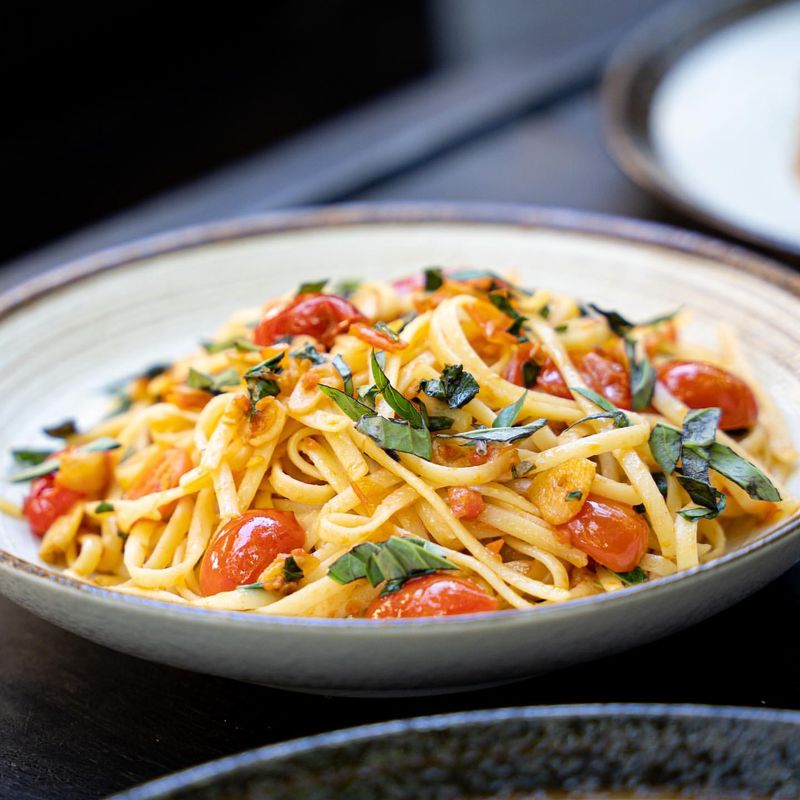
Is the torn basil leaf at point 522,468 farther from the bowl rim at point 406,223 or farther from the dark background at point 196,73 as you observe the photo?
the dark background at point 196,73

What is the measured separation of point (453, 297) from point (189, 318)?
104 cm

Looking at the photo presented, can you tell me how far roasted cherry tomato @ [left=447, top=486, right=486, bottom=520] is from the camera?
81.8 inches

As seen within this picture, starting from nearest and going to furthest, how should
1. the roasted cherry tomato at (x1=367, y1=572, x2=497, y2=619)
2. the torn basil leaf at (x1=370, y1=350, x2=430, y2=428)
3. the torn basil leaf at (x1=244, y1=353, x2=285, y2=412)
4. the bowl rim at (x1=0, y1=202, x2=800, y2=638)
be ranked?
the bowl rim at (x1=0, y1=202, x2=800, y2=638)
the roasted cherry tomato at (x1=367, y1=572, x2=497, y2=619)
the torn basil leaf at (x1=370, y1=350, x2=430, y2=428)
the torn basil leaf at (x1=244, y1=353, x2=285, y2=412)

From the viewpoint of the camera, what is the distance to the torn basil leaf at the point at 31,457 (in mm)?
2617

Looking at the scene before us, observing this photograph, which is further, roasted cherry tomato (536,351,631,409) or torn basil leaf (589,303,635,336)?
torn basil leaf (589,303,635,336)

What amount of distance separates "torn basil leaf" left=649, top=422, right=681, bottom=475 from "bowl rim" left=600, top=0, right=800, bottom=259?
1236 millimetres

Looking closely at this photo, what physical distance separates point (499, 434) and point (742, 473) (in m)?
0.51

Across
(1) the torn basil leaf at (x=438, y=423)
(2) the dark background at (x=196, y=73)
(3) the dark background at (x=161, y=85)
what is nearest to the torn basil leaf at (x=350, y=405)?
(1) the torn basil leaf at (x=438, y=423)

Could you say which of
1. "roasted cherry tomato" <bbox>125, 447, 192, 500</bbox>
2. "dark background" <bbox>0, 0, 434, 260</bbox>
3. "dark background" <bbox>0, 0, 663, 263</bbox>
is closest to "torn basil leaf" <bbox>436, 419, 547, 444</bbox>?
"roasted cherry tomato" <bbox>125, 447, 192, 500</bbox>

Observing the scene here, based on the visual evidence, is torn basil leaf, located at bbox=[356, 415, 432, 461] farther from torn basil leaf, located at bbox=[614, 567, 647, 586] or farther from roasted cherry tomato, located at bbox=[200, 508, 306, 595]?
torn basil leaf, located at bbox=[614, 567, 647, 586]

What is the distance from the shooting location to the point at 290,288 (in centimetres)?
327

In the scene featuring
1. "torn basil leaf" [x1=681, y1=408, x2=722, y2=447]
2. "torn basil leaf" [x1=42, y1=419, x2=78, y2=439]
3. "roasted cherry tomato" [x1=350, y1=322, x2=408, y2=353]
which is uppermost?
"roasted cherry tomato" [x1=350, y1=322, x2=408, y2=353]

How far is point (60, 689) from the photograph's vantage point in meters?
2.09

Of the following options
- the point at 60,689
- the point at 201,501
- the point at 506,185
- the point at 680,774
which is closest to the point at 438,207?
the point at 506,185
